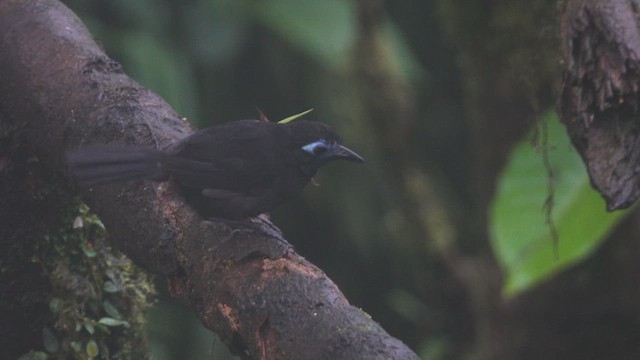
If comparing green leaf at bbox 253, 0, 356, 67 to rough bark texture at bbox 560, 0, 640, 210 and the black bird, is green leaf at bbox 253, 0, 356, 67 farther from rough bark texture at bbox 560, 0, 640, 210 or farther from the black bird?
rough bark texture at bbox 560, 0, 640, 210

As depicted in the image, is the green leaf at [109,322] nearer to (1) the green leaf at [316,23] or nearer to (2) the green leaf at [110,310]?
(2) the green leaf at [110,310]

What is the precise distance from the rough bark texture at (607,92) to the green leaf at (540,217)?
0.96 metres

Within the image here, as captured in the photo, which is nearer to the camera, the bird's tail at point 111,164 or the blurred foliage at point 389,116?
the bird's tail at point 111,164

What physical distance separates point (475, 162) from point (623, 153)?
2573mm

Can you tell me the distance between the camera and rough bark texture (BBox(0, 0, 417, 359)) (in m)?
1.87

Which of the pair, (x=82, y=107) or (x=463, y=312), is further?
(x=463, y=312)

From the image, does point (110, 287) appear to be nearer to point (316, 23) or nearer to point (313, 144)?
point (313, 144)

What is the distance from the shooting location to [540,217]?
349cm

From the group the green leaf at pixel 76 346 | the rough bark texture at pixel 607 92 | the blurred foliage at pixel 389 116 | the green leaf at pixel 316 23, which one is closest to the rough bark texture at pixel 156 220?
the green leaf at pixel 76 346

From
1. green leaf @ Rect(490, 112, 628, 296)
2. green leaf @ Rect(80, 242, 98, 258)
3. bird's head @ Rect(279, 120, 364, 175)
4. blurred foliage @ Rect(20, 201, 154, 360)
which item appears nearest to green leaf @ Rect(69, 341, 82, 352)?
blurred foliage @ Rect(20, 201, 154, 360)

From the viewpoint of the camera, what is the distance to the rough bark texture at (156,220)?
187 cm

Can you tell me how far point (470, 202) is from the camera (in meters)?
6.46

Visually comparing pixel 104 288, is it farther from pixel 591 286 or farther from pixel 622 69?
pixel 591 286

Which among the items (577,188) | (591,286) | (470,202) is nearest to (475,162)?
(591,286)
